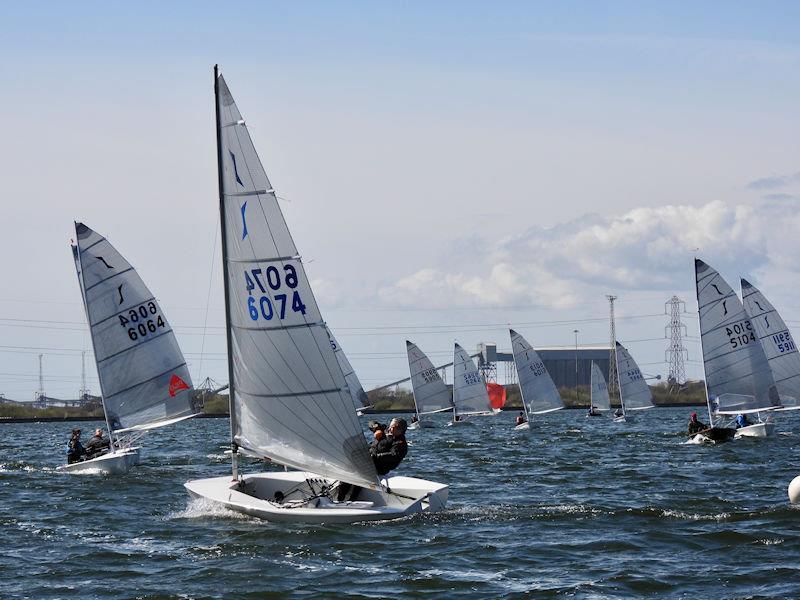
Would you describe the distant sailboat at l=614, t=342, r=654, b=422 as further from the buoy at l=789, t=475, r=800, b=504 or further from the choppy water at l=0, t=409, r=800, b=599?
the buoy at l=789, t=475, r=800, b=504

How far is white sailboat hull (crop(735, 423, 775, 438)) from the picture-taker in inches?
1805

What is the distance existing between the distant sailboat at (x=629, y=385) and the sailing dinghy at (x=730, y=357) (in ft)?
95.6

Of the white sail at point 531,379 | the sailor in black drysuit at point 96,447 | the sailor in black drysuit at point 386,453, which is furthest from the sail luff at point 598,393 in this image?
the sailor in black drysuit at point 386,453

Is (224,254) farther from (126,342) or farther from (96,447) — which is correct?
(96,447)

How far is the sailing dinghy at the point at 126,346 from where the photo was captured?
3444cm

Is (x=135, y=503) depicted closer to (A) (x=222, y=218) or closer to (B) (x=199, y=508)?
(B) (x=199, y=508)

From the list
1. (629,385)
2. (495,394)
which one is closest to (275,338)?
(629,385)

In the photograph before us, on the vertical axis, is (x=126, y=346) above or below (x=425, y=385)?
above

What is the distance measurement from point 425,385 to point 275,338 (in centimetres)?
5539

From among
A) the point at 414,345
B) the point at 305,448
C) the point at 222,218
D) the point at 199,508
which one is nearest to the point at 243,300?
the point at 222,218

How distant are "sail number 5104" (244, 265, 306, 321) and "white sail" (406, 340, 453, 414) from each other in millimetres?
52352

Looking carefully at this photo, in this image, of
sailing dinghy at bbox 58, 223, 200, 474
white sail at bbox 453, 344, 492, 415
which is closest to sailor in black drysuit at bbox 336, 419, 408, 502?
sailing dinghy at bbox 58, 223, 200, 474

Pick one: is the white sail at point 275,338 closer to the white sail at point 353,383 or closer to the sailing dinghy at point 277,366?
the sailing dinghy at point 277,366

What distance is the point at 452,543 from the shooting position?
19.1 metres
